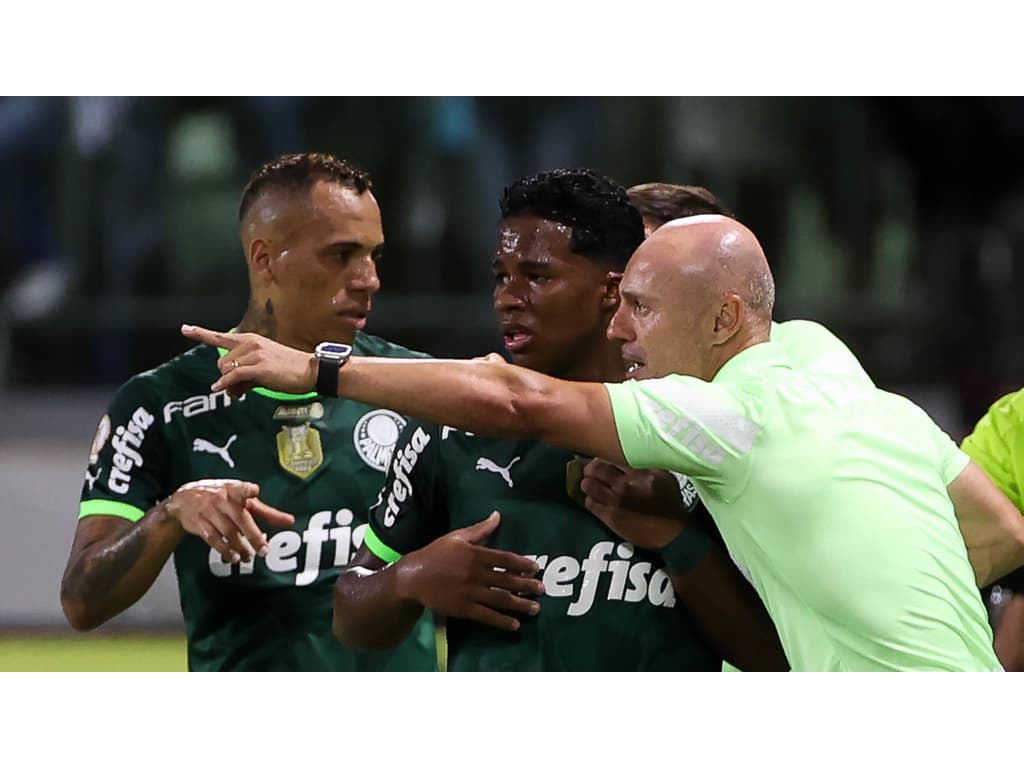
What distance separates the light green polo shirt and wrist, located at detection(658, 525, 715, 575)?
0.36ft

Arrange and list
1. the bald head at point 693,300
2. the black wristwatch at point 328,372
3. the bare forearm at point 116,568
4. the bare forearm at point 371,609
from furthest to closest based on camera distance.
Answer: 1. the bare forearm at point 116,568
2. the bare forearm at point 371,609
3. the bald head at point 693,300
4. the black wristwatch at point 328,372

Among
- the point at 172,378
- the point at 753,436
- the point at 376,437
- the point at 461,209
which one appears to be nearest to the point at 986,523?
the point at 753,436

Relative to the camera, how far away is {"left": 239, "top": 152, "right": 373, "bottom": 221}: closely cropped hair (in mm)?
3684

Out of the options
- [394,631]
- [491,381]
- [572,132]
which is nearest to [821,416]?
[491,381]

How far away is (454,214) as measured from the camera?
9.48 meters

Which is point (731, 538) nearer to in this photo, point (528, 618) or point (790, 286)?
point (528, 618)

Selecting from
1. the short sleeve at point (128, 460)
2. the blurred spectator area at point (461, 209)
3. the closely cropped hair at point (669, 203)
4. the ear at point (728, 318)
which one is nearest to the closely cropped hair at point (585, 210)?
the closely cropped hair at point (669, 203)

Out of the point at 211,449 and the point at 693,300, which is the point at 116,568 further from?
the point at 693,300

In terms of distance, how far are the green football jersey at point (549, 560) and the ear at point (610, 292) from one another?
0.33 metres

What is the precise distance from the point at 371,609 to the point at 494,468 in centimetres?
38

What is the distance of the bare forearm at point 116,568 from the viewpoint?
10.8ft

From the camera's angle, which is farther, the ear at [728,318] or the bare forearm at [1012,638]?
the bare forearm at [1012,638]

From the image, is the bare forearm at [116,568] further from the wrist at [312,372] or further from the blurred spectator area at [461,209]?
the blurred spectator area at [461,209]

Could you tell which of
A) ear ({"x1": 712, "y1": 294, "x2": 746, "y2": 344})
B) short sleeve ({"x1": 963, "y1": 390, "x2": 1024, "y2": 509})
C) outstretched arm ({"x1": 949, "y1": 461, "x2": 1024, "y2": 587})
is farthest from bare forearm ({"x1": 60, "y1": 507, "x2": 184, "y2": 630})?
short sleeve ({"x1": 963, "y1": 390, "x2": 1024, "y2": 509})
